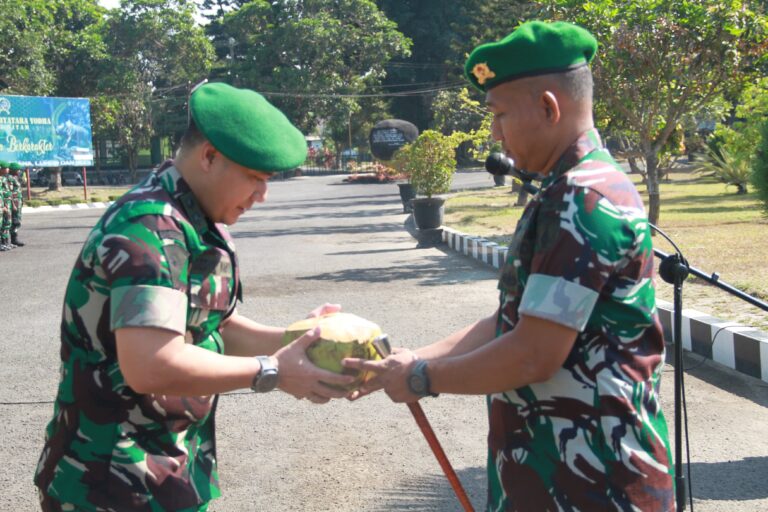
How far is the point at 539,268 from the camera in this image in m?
2.00

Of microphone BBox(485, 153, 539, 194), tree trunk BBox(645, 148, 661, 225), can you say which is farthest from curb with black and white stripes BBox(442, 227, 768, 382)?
tree trunk BBox(645, 148, 661, 225)

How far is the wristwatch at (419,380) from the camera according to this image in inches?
89.9

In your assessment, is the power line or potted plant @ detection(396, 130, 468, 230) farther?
the power line

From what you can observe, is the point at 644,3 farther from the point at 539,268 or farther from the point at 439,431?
the point at 539,268

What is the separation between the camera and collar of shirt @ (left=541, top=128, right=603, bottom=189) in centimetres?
210

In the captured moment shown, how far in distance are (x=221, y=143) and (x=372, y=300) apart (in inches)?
316

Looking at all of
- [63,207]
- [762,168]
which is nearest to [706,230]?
[762,168]

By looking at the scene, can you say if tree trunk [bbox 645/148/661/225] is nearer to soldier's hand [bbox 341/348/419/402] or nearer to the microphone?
the microphone

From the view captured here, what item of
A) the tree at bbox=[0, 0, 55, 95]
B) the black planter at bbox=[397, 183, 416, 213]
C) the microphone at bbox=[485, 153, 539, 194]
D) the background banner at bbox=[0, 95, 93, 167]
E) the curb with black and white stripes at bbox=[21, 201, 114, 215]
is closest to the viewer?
the microphone at bbox=[485, 153, 539, 194]

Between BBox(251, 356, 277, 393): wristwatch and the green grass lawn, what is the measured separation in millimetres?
6003

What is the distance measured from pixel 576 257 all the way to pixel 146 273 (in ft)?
3.07

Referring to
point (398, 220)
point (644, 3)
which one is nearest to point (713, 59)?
point (644, 3)

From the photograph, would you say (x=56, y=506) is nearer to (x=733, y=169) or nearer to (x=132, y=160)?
(x=733, y=169)

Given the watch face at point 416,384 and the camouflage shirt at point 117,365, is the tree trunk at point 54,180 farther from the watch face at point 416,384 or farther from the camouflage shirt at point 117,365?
the watch face at point 416,384
